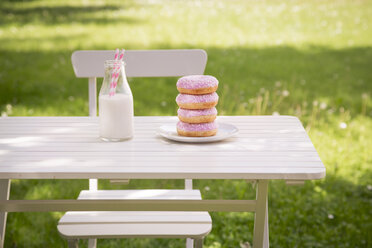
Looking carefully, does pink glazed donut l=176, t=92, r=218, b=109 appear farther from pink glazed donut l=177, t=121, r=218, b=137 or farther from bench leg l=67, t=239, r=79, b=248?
bench leg l=67, t=239, r=79, b=248

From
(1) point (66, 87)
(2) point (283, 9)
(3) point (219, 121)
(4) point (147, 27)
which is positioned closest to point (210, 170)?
(3) point (219, 121)

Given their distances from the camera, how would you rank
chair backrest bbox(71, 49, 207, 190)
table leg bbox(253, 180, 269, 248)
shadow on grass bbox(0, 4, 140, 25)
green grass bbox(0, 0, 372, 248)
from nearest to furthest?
table leg bbox(253, 180, 269, 248) → chair backrest bbox(71, 49, 207, 190) → green grass bbox(0, 0, 372, 248) → shadow on grass bbox(0, 4, 140, 25)

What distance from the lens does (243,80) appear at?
621 centimetres

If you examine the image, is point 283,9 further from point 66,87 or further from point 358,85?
point 66,87

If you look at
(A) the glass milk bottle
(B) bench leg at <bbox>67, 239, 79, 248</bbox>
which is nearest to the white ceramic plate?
(A) the glass milk bottle

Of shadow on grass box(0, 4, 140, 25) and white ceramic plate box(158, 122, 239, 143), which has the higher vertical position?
shadow on grass box(0, 4, 140, 25)

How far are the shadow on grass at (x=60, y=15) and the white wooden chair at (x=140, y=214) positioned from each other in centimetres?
736

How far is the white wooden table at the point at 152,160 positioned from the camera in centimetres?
157

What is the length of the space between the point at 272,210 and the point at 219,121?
1.41 metres

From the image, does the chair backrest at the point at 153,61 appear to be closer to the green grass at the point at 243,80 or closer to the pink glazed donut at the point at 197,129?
the pink glazed donut at the point at 197,129

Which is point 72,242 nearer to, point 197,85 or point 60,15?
point 197,85

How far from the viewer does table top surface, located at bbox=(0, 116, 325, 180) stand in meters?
Result: 1.57

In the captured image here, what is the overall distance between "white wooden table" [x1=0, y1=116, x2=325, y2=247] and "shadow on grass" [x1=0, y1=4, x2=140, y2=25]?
26.8 ft

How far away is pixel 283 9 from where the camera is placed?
11.5 m
